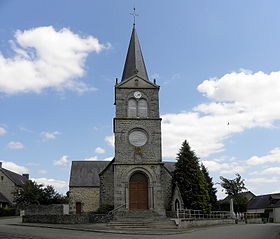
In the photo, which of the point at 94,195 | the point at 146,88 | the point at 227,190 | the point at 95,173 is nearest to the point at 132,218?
the point at 146,88

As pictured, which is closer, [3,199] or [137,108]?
[137,108]

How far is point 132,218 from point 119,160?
5.00 meters

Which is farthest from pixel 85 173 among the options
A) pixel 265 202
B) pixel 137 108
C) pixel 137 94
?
pixel 265 202

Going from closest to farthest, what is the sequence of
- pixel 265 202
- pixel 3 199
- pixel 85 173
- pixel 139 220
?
pixel 139 220, pixel 85 173, pixel 3 199, pixel 265 202

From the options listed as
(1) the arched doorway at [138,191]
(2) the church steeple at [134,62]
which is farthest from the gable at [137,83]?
(1) the arched doorway at [138,191]

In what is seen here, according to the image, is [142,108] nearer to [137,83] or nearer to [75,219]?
[137,83]

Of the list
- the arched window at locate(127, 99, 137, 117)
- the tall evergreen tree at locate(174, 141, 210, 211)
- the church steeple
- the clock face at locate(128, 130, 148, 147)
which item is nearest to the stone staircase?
the tall evergreen tree at locate(174, 141, 210, 211)

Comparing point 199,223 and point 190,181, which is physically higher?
point 190,181

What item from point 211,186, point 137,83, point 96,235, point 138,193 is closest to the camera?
point 96,235

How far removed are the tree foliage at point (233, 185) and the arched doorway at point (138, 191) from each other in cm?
3681

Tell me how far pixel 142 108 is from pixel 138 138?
8.70 feet

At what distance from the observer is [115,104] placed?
102 feet

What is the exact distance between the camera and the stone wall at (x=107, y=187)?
101ft

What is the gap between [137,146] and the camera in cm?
3033
